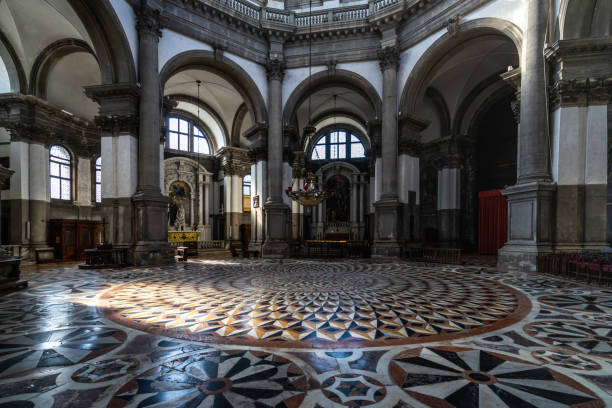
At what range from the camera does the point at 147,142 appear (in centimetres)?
912

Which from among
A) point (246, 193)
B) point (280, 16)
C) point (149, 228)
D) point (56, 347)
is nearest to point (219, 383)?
point (56, 347)

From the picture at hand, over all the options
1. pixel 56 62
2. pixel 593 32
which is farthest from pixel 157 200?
pixel 593 32

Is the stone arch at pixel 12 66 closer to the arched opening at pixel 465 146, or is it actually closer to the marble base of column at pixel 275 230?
the marble base of column at pixel 275 230

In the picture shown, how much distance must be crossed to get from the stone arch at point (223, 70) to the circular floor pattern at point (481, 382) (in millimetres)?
10977

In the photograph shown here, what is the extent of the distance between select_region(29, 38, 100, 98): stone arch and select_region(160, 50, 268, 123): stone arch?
378 centimetres

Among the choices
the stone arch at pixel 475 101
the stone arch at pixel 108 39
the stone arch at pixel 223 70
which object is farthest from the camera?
the stone arch at pixel 475 101

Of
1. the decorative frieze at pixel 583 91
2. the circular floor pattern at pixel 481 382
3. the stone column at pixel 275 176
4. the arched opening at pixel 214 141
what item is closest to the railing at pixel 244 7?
the stone column at pixel 275 176

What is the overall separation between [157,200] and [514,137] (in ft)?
52.3

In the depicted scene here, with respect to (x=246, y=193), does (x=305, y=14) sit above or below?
above

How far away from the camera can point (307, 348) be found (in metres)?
2.66

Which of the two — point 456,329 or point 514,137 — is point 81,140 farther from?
point 514,137

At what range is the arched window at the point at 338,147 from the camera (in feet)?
70.8

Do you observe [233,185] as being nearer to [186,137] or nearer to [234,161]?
[234,161]

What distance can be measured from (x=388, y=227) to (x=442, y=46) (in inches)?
269
